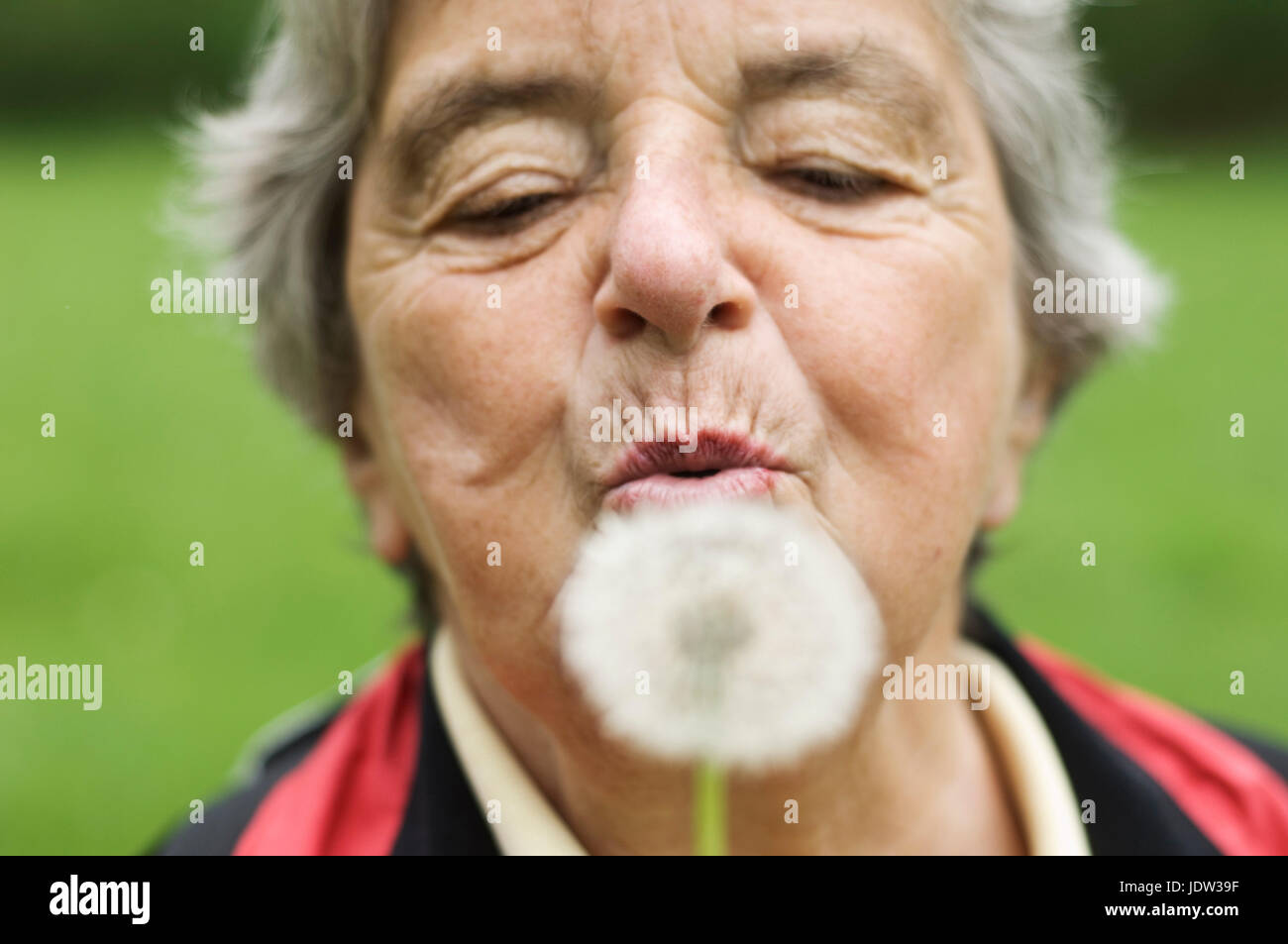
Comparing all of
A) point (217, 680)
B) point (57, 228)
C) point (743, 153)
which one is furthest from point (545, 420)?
point (57, 228)

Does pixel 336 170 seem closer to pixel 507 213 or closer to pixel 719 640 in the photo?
pixel 507 213

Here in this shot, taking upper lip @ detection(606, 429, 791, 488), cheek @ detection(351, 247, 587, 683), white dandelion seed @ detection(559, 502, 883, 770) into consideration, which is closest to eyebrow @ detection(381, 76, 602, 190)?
cheek @ detection(351, 247, 587, 683)

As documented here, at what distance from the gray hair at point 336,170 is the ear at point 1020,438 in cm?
4

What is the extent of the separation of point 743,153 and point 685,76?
127 millimetres

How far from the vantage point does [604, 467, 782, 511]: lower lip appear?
163cm

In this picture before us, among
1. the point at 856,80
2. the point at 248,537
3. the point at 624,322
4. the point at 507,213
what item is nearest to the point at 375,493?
the point at 507,213

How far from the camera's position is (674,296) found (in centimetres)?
165

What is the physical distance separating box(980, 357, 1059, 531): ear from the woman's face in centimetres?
28

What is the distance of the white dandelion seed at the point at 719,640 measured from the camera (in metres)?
1.35

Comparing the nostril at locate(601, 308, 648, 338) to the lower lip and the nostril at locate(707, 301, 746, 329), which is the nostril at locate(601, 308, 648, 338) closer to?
the nostril at locate(707, 301, 746, 329)

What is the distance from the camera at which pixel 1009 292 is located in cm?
212

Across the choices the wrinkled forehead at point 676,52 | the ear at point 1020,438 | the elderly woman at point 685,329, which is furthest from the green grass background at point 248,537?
the wrinkled forehead at point 676,52

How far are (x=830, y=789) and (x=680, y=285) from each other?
0.87m

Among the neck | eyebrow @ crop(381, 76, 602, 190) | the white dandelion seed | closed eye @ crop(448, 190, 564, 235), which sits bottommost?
the neck
